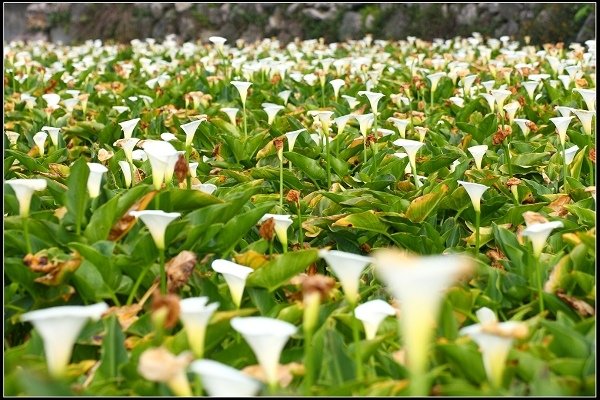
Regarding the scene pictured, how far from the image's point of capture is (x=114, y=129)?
4.21 meters

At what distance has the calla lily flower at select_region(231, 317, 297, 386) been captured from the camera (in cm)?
141

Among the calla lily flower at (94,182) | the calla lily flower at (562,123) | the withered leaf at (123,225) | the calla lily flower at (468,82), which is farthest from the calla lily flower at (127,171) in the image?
the calla lily flower at (468,82)

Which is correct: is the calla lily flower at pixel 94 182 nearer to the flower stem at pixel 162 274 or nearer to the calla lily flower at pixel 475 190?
the flower stem at pixel 162 274

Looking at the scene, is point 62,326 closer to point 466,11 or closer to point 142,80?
point 142,80

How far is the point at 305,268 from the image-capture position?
7.23 feet

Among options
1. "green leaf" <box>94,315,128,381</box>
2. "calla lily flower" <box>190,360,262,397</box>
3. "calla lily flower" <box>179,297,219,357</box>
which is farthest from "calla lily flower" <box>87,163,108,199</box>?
"calla lily flower" <box>190,360,262,397</box>

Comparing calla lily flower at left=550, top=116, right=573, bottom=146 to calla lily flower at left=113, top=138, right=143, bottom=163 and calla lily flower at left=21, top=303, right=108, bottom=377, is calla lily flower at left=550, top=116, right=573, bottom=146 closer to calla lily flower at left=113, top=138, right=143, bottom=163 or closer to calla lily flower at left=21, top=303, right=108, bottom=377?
calla lily flower at left=113, top=138, right=143, bottom=163

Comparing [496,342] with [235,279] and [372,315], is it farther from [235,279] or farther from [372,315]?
[235,279]

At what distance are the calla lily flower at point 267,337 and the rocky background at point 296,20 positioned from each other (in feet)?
37.8

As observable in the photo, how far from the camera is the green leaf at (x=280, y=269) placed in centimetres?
212

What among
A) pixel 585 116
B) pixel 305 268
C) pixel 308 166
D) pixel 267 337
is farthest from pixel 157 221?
pixel 585 116

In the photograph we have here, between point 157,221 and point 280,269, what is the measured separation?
1.16ft

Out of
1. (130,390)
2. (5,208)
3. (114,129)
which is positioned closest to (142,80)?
(114,129)

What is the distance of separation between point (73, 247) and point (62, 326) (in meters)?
0.73
